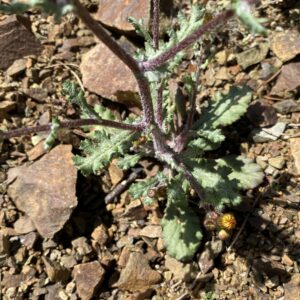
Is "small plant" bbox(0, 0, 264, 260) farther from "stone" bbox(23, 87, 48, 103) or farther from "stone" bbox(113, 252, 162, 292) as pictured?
"stone" bbox(23, 87, 48, 103)

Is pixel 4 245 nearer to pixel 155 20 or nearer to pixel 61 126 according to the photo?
pixel 61 126

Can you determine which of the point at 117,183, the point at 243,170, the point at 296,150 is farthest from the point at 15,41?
the point at 296,150

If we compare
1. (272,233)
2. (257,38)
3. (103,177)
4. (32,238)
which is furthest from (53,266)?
(257,38)

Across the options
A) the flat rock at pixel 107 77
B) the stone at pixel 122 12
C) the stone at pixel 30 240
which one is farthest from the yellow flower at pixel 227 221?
the stone at pixel 122 12

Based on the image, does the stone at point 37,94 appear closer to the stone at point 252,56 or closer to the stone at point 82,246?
the stone at point 82,246

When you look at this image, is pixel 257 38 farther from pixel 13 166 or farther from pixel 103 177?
pixel 13 166
